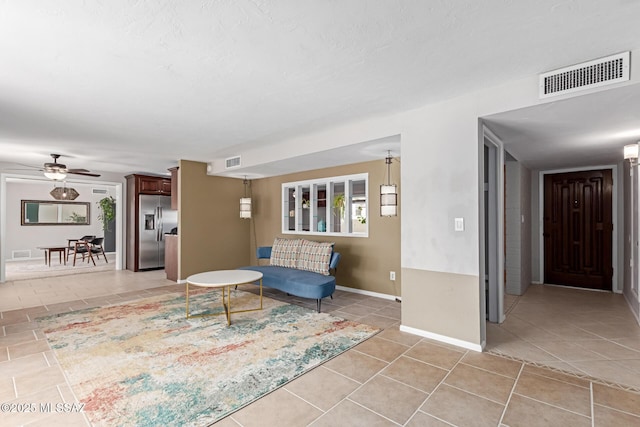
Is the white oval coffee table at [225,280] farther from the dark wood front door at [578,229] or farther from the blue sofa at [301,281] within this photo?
the dark wood front door at [578,229]

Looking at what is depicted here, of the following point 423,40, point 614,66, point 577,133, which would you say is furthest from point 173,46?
point 577,133

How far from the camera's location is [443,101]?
3.18 metres

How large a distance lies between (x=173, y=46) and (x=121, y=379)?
2.54m

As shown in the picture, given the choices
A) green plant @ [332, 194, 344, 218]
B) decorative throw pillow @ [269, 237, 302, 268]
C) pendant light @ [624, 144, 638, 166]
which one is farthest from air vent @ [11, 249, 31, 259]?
pendant light @ [624, 144, 638, 166]

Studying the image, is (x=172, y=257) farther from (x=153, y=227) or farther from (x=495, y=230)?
(x=495, y=230)

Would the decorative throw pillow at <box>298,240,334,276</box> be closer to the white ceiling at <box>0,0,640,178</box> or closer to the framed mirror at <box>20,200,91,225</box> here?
the white ceiling at <box>0,0,640,178</box>

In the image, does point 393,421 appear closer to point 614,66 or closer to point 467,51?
point 467,51

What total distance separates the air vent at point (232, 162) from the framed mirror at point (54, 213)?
787 cm

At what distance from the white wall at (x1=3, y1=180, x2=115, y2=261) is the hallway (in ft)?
34.9

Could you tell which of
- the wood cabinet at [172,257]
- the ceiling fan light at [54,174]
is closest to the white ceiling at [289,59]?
the ceiling fan light at [54,174]

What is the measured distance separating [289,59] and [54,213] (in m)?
11.7

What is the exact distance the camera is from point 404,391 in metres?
2.28

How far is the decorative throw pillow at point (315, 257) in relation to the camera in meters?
4.84

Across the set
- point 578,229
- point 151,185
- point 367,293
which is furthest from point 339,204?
point 151,185
